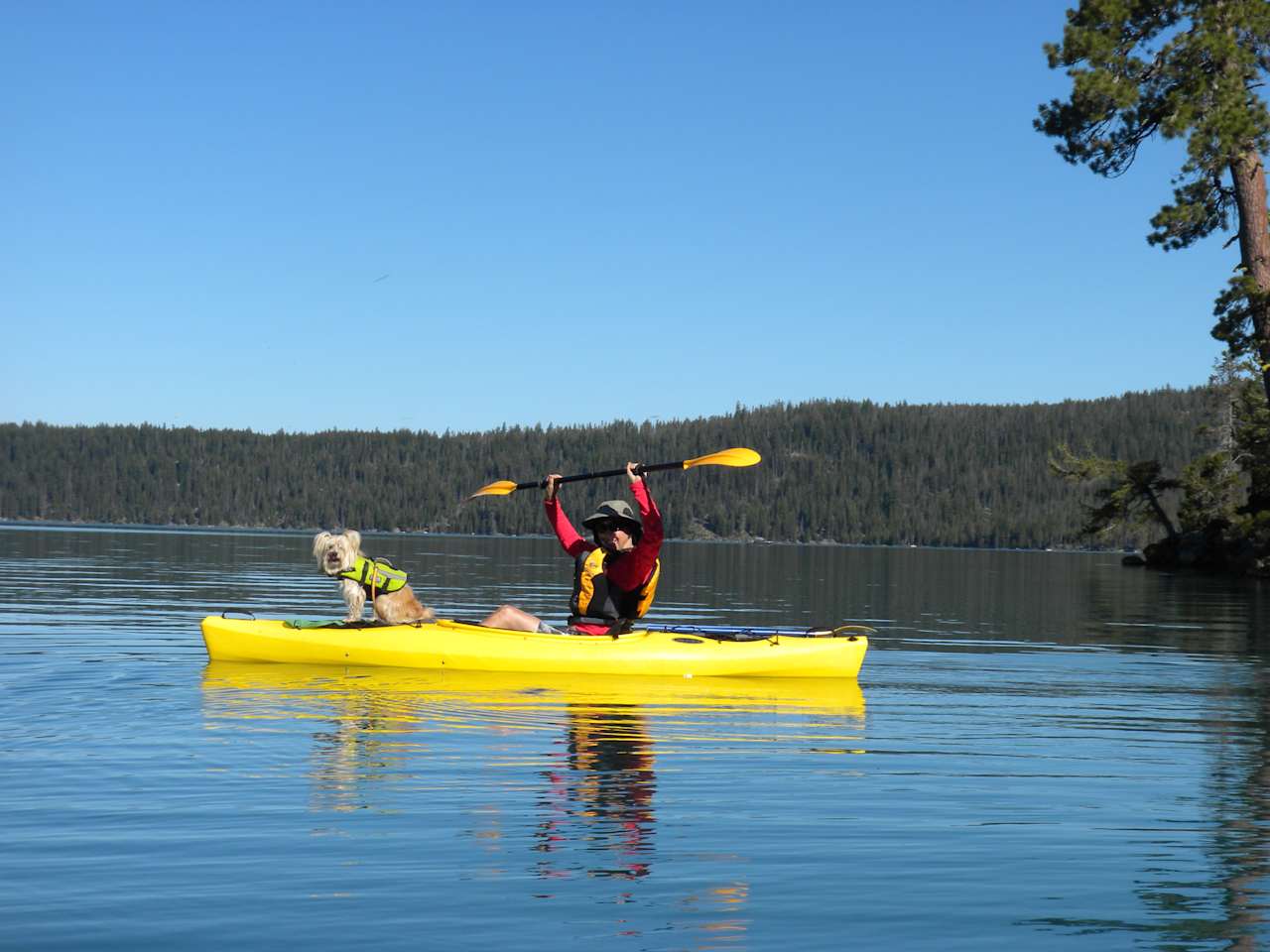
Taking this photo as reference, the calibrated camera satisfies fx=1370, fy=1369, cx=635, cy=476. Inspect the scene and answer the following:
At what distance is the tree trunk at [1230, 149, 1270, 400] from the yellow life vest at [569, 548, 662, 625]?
2007 centimetres

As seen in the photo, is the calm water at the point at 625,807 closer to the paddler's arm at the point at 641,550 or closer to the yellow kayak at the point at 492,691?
the yellow kayak at the point at 492,691

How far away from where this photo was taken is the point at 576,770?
8.75 metres

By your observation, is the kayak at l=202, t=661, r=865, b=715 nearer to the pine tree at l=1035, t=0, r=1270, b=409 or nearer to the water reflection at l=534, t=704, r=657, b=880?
the water reflection at l=534, t=704, r=657, b=880

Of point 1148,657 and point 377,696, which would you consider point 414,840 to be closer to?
point 377,696

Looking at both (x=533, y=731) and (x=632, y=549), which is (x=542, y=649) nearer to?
(x=632, y=549)

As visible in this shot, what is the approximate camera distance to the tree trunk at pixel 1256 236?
28.5 meters

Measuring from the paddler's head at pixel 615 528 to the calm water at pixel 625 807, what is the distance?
1394mm

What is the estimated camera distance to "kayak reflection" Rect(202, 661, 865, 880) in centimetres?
720

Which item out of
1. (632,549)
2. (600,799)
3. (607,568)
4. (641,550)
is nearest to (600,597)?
(607,568)

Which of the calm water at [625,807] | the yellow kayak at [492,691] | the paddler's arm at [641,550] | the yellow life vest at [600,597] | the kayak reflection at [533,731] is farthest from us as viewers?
the yellow life vest at [600,597]

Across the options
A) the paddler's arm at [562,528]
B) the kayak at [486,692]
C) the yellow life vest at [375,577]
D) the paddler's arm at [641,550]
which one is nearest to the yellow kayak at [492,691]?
the kayak at [486,692]

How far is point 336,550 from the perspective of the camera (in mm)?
14547

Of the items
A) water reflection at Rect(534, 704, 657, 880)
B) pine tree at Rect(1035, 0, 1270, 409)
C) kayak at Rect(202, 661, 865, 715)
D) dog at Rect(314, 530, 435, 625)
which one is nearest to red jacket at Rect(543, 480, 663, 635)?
kayak at Rect(202, 661, 865, 715)

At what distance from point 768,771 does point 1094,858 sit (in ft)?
8.74
